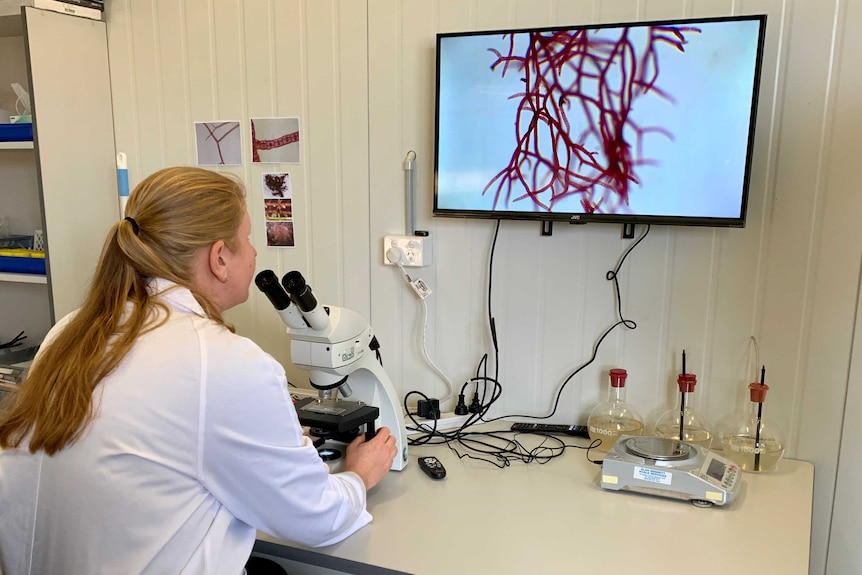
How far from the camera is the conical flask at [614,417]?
1.71m

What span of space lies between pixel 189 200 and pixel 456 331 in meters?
0.99

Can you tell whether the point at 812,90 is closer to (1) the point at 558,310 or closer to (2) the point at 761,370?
(2) the point at 761,370

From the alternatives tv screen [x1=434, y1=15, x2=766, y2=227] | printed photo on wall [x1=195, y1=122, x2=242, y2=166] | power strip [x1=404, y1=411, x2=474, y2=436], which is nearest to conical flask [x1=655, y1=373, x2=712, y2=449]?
tv screen [x1=434, y1=15, x2=766, y2=227]

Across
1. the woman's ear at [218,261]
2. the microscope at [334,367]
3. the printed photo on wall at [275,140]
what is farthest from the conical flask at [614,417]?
the printed photo on wall at [275,140]

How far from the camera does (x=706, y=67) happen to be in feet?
5.01

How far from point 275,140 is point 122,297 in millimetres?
1067

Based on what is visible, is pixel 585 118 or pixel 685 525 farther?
pixel 585 118

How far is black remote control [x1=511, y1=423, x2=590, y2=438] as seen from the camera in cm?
179

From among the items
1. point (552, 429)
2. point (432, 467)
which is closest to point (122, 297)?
point (432, 467)

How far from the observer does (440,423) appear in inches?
72.9

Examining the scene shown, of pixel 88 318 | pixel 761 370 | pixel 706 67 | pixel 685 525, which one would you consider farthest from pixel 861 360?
pixel 88 318

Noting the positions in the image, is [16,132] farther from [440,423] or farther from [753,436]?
[753,436]

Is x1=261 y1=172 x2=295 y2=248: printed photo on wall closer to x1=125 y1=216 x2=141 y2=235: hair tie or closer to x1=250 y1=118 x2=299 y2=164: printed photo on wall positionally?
x1=250 y1=118 x2=299 y2=164: printed photo on wall

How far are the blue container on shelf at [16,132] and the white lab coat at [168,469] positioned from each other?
4.28 ft
